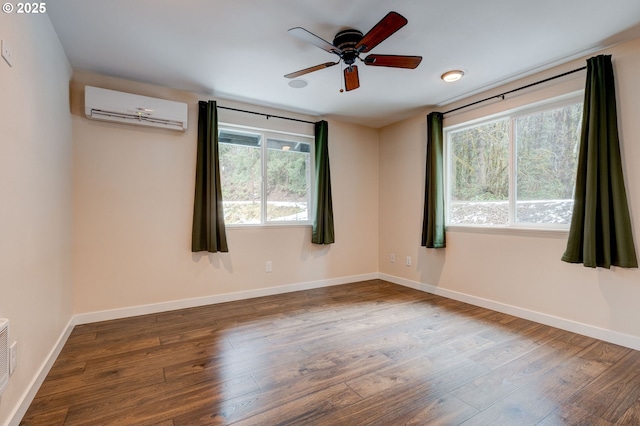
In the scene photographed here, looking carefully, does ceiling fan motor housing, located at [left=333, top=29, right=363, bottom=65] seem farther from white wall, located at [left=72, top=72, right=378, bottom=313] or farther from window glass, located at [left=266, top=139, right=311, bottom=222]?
window glass, located at [left=266, top=139, right=311, bottom=222]

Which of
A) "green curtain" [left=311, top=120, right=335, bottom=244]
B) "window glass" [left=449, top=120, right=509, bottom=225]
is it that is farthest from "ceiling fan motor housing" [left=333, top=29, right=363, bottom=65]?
"window glass" [left=449, top=120, right=509, bottom=225]

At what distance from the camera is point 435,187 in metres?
3.74

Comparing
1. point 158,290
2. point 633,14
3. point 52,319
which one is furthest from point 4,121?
point 633,14

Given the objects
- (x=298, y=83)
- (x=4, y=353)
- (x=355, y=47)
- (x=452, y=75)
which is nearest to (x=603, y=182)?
(x=452, y=75)

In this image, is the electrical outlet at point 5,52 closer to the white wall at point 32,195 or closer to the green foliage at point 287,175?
the white wall at point 32,195

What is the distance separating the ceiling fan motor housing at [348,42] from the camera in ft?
7.33

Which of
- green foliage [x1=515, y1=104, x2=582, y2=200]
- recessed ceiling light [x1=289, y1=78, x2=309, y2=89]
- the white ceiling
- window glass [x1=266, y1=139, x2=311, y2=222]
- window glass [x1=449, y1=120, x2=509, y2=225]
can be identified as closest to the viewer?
the white ceiling

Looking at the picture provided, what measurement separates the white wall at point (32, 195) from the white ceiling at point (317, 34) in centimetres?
45

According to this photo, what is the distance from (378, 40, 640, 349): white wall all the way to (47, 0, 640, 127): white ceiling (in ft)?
1.04

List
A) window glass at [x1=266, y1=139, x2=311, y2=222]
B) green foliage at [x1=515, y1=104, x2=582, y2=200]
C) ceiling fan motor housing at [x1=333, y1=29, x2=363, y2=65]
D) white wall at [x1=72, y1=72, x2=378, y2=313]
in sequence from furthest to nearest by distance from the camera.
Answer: window glass at [x1=266, y1=139, x2=311, y2=222]
white wall at [x1=72, y1=72, x2=378, y2=313]
green foliage at [x1=515, y1=104, x2=582, y2=200]
ceiling fan motor housing at [x1=333, y1=29, x2=363, y2=65]

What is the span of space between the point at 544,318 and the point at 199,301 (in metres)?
3.59

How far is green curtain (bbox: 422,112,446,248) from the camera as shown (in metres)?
3.73

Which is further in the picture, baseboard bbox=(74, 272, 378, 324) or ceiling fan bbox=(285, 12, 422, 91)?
baseboard bbox=(74, 272, 378, 324)

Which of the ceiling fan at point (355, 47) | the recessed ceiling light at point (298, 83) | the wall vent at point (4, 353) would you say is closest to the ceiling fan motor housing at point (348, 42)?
the ceiling fan at point (355, 47)
